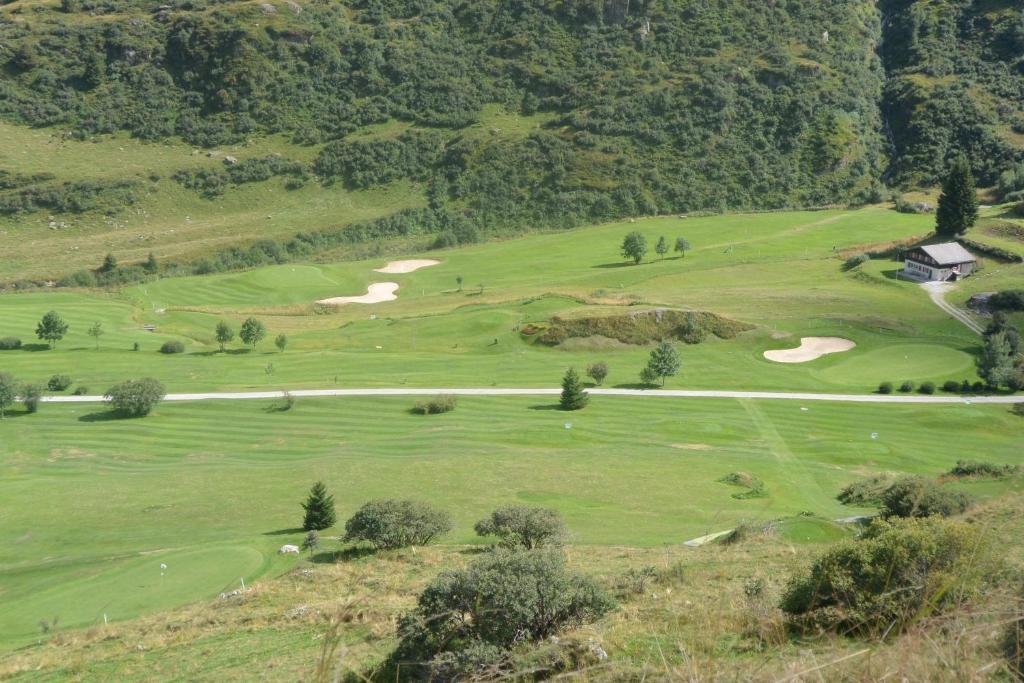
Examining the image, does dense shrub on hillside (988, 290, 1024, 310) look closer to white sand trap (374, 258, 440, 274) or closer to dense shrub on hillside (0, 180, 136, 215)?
white sand trap (374, 258, 440, 274)

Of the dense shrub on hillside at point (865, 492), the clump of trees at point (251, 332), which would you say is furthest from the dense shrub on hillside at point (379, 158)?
the dense shrub on hillside at point (865, 492)

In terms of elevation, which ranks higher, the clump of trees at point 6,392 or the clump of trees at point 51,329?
the clump of trees at point 51,329

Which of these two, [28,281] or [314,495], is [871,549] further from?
[28,281]

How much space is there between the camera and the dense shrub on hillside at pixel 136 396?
56438mm

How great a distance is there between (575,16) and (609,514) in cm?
15490

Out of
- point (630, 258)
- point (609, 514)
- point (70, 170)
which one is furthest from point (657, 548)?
point (70, 170)

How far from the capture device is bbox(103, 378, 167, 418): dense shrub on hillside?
56438mm

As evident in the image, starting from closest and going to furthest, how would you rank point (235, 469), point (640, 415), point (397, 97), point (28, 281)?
point (235, 469), point (640, 415), point (28, 281), point (397, 97)

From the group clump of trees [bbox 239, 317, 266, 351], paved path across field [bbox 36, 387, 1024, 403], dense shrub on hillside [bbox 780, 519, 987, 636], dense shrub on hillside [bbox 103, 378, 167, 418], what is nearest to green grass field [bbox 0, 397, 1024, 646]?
dense shrub on hillside [bbox 103, 378, 167, 418]

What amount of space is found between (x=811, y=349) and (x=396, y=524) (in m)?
52.4

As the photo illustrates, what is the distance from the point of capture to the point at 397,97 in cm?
16288

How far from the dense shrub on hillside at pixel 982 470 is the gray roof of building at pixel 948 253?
172 feet

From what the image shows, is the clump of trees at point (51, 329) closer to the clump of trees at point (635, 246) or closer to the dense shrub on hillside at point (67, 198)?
the clump of trees at point (635, 246)

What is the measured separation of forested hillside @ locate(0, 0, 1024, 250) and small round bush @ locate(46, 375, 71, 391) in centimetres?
7042
